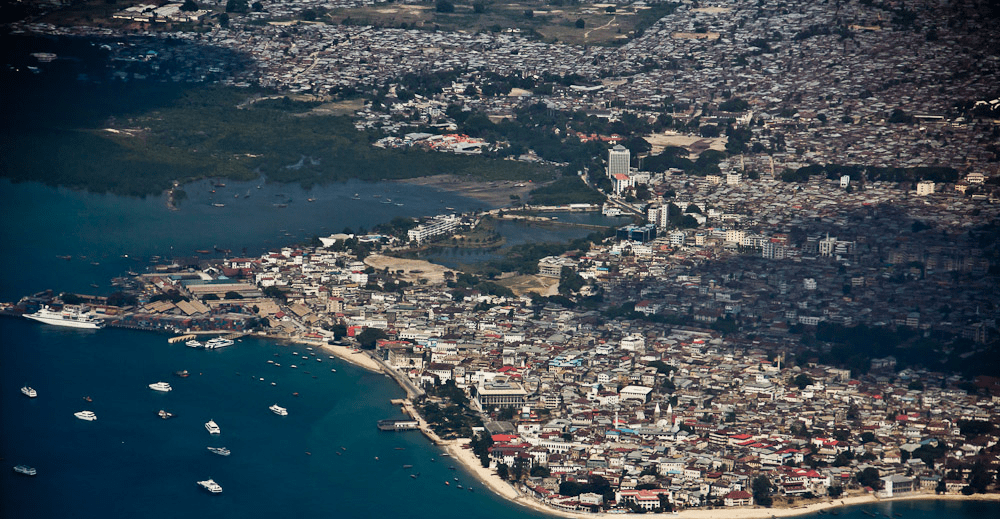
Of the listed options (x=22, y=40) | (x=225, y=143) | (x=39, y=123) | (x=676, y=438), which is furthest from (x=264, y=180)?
(x=676, y=438)

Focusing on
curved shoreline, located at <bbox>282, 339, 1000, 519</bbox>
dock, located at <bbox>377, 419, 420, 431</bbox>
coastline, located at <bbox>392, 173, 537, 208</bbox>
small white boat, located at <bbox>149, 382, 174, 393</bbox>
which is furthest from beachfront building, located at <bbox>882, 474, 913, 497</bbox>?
coastline, located at <bbox>392, 173, 537, 208</bbox>

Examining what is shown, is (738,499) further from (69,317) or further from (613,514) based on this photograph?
(69,317)

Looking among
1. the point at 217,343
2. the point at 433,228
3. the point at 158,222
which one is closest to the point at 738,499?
the point at 217,343

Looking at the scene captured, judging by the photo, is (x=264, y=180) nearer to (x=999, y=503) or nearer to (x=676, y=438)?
(x=676, y=438)

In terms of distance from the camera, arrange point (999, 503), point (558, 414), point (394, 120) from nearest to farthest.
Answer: point (999, 503) → point (558, 414) → point (394, 120)

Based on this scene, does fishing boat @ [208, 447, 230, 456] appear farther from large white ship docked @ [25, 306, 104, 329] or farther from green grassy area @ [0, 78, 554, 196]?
green grassy area @ [0, 78, 554, 196]
